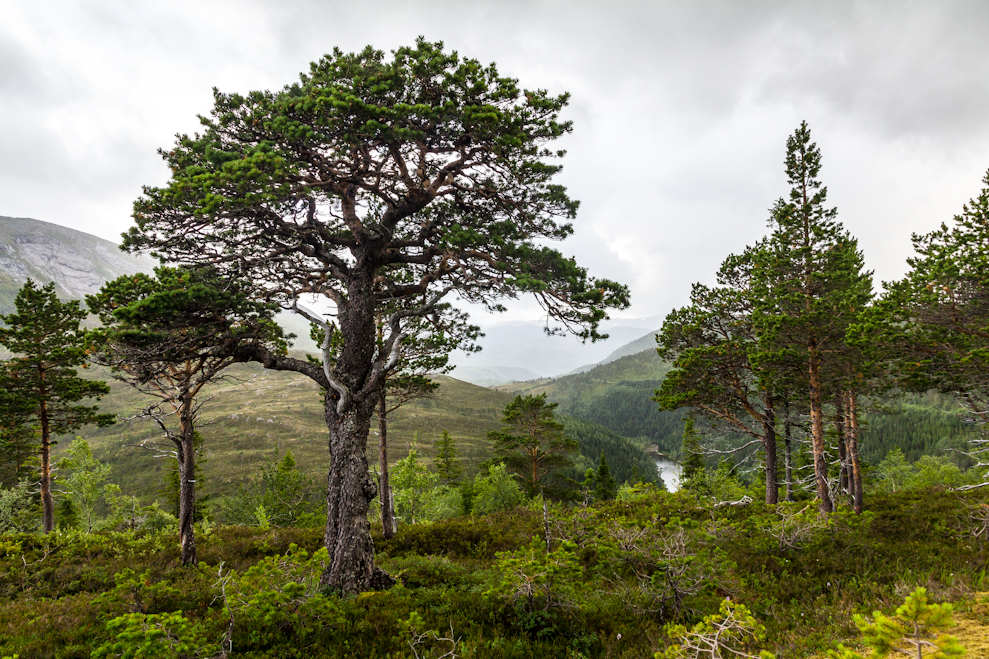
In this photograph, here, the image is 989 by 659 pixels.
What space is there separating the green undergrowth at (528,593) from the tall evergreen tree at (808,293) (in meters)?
4.04

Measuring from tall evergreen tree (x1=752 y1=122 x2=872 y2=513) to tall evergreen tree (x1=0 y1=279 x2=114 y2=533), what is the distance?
88.0ft

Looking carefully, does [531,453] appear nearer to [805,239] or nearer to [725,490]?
[725,490]

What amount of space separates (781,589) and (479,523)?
11.5 metres

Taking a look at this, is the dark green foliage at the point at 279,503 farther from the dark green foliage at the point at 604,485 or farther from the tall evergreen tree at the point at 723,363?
the tall evergreen tree at the point at 723,363

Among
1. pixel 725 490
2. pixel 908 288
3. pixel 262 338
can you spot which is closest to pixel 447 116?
pixel 262 338

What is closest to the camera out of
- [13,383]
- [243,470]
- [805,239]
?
[805,239]

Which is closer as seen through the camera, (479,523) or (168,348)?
(168,348)

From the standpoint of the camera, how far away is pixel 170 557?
14477mm

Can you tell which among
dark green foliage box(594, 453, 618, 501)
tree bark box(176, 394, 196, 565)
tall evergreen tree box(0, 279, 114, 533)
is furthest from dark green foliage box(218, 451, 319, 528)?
dark green foliage box(594, 453, 618, 501)

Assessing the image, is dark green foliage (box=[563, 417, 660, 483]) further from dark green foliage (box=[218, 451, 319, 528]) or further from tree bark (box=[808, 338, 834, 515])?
tree bark (box=[808, 338, 834, 515])

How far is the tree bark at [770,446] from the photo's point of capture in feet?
57.9

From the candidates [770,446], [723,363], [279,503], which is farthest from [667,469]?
[723,363]

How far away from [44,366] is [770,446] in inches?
1271

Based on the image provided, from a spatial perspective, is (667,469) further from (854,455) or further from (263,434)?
(263,434)
